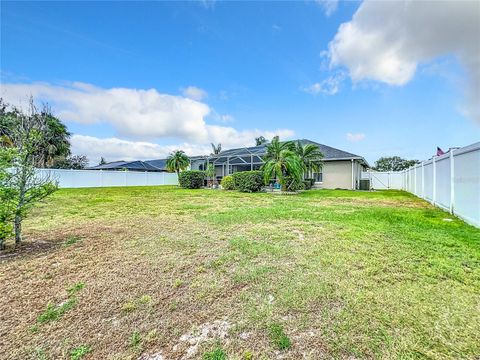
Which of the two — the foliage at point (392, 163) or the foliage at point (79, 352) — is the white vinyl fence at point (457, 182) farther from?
the foliage at point (392, 163)

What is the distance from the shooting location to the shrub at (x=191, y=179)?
857 inches

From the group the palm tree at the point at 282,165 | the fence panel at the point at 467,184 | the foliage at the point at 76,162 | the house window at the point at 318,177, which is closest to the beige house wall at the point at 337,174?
the house window at the point at 318,177

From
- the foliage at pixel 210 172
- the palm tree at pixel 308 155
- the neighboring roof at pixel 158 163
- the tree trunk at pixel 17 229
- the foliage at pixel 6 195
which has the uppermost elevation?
the neighboring roof at pixel 158 163

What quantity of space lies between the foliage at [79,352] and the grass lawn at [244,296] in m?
0.01

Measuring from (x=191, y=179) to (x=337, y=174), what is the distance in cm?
1315

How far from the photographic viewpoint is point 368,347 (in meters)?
1.92

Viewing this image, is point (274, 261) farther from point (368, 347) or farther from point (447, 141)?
point (447, 141)

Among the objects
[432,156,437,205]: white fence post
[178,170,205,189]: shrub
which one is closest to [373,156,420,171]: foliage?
[178,170,205,189]: shrub

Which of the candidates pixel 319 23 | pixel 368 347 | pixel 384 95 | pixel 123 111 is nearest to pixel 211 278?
pixel 368 347

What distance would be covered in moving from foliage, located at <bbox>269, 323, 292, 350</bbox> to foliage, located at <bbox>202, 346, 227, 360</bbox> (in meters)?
0.44

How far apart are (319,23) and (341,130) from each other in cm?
1203

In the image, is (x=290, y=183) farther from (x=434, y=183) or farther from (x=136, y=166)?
(x=136, y=166)

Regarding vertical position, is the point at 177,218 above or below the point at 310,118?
below

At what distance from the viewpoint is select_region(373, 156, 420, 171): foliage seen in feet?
143
